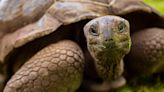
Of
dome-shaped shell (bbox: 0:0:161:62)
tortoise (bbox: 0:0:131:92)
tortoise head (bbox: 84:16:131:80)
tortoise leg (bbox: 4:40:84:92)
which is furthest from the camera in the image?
dome-shaped shell (bbox: 0:0:161:62)

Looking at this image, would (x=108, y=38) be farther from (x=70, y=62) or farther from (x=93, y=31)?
(x=70, y=62)

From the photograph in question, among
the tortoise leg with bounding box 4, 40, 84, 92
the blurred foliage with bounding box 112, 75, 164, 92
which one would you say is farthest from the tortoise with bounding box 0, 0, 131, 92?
the blurred foliage with bounding box 112, 75, 164, 92

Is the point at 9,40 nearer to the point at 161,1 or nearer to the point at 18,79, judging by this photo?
the point at 18,79

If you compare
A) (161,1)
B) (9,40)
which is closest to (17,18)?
(9,40)

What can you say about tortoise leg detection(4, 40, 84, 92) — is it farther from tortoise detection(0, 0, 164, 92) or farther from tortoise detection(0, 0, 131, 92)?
tortoise detection(0, 0, 164, 92)

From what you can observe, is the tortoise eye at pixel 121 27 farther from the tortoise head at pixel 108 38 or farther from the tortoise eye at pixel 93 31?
the tortoise eye at pixel 93 31

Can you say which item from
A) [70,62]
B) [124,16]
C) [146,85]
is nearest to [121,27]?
[70,62]
